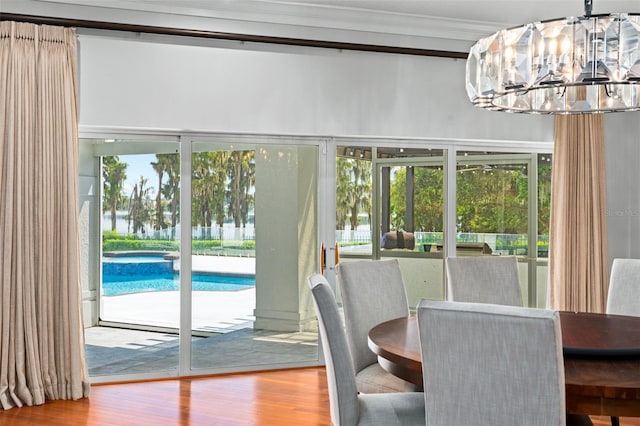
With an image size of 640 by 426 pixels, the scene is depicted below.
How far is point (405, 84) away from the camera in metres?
5.61

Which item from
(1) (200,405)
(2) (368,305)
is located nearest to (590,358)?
(2) (368,305)

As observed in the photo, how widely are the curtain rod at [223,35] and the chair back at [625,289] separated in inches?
92.1

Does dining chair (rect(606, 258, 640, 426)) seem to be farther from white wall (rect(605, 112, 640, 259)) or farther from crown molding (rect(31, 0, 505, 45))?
crown molding (rect(31, 0, 505, 45))

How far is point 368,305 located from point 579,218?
9.75 ft

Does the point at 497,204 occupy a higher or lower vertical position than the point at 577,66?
lower

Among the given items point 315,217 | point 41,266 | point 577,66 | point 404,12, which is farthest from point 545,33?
point 41,266

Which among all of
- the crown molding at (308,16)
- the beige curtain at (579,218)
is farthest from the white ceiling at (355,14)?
the beige curtain at (579,218)

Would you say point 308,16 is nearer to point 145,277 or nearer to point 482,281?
point 145,277

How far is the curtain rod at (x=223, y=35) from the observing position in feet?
15.2

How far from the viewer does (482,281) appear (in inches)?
163

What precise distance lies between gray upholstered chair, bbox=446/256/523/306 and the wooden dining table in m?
0.55

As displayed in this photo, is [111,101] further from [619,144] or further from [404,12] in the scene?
[619,144]

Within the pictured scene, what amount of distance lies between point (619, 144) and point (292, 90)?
305cm

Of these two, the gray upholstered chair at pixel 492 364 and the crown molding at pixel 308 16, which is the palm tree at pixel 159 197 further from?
the gray upholstered chair at pixel 492 364
